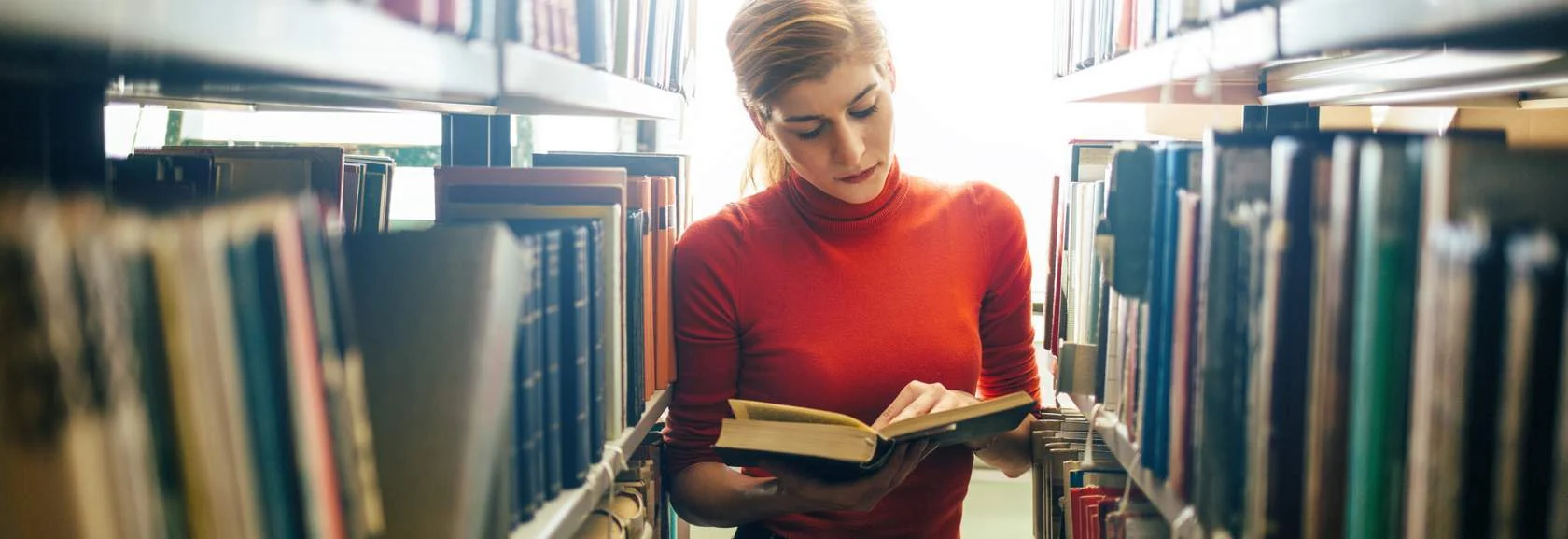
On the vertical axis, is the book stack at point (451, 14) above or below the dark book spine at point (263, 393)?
above

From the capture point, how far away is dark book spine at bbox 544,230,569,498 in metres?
0.84

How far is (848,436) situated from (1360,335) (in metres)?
0.55

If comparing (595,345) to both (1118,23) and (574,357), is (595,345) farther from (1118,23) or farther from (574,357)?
(1118,23)

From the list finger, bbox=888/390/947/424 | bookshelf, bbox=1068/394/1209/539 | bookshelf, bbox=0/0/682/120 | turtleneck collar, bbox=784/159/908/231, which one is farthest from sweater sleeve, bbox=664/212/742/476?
bookshelf, bbox=0/0/682/120

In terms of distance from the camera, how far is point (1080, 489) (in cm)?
124

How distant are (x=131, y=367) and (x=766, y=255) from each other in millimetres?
1106

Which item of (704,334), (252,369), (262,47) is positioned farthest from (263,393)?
(704,334)

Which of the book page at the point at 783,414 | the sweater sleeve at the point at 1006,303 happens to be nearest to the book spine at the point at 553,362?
the book page at the point at 783,414

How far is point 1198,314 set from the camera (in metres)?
Result: 0.68

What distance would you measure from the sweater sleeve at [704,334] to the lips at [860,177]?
0.62 feet

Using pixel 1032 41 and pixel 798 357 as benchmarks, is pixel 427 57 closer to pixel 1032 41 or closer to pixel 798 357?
pixel 798 357

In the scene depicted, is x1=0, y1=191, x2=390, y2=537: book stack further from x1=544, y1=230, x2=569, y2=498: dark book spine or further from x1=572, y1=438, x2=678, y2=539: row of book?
x1=572, y1=438, x2=678, y2=539: row of book

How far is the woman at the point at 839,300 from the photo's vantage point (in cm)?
134

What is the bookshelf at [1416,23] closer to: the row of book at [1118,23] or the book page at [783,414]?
the row of book at [1118,23]
